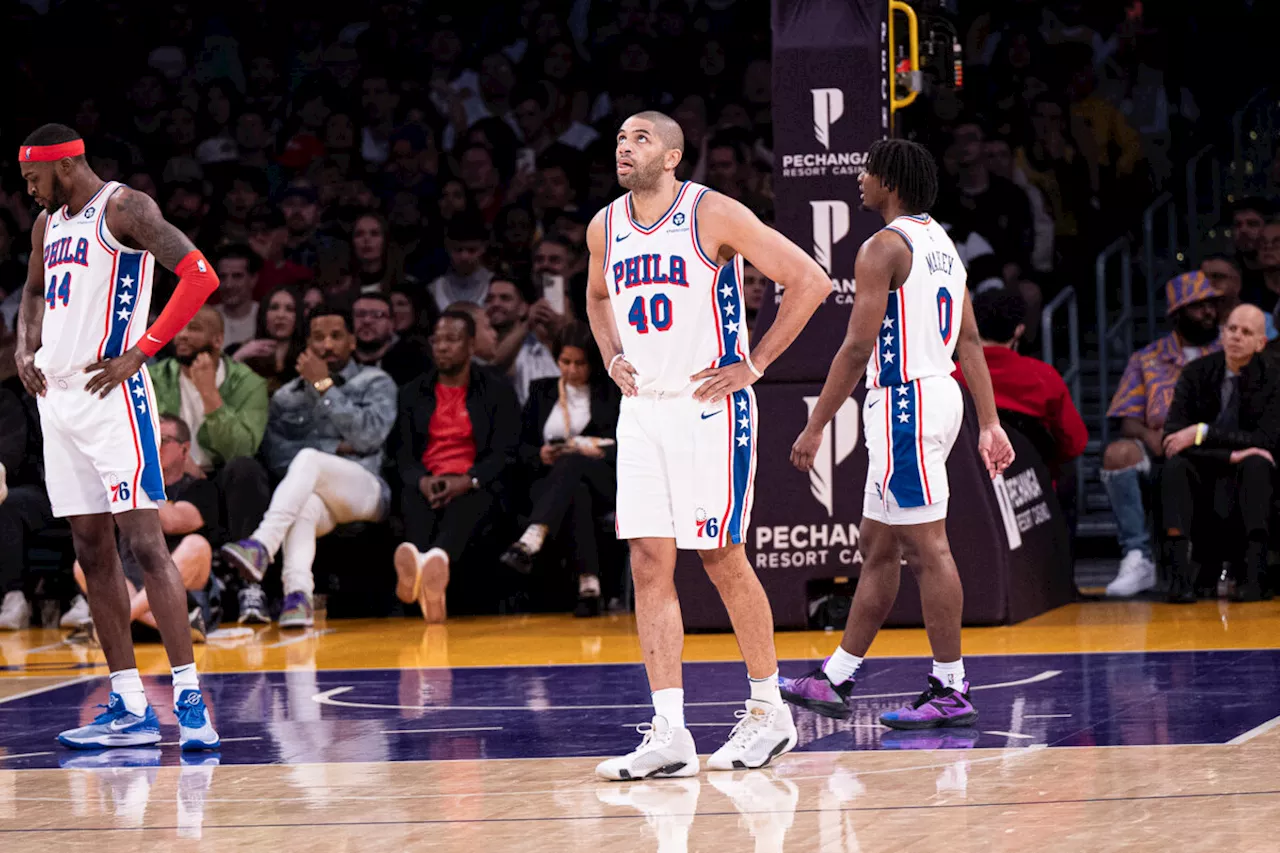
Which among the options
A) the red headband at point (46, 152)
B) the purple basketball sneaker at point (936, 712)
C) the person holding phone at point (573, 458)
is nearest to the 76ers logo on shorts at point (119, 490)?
the red headband at point (46, 152)

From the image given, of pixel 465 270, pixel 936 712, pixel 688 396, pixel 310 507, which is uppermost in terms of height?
pixel 465 270

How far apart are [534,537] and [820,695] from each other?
12.8 feet

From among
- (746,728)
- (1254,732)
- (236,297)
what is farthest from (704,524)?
(236,297)

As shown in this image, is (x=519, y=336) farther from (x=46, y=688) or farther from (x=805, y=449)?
(x=805, y=449)

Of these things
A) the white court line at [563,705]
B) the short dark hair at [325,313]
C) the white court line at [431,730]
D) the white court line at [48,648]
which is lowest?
the white court line at [48,648]

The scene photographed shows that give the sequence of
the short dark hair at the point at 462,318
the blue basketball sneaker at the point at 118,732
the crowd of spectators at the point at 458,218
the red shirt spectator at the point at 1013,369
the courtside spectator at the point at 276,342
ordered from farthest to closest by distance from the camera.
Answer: the courtside spectator at the point at 276,342 → the short dark hair at the point at 462,318 → the crowd of spectators at the point at 458,218 → the red shirt spectator at the point at 1013,369 → the blue basketball sneaker at the point at 118,732

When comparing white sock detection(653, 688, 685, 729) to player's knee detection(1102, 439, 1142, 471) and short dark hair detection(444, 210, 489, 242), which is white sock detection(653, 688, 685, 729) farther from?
short dark hair detection(444, 210, 489, 242)

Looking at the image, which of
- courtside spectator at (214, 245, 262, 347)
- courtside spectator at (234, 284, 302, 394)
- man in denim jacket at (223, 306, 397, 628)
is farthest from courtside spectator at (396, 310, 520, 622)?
courtside spectator at (214, 245, 262, 347)

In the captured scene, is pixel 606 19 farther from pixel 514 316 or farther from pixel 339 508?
pixel 339 508

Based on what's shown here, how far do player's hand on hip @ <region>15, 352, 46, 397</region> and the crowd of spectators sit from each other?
335cm

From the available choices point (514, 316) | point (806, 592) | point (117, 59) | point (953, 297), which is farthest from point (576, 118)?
point (953, 297)

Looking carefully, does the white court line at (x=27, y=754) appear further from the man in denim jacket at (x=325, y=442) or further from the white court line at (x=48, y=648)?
the man in denim jacket at (x=325, y=442)

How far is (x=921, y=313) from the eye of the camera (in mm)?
6176

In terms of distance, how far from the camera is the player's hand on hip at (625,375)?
5.47m
